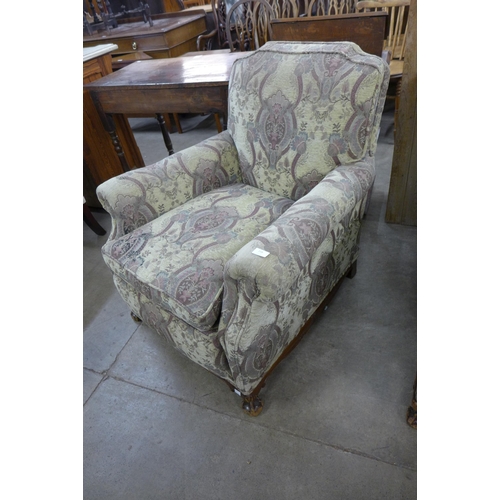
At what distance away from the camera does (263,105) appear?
120cm

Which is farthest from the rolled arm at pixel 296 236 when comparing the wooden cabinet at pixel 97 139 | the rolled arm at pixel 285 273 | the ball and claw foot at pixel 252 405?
the wooden cabinet at pixel 97 139

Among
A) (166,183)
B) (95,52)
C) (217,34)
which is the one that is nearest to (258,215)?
(166,183)

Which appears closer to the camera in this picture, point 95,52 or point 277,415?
point 277,415

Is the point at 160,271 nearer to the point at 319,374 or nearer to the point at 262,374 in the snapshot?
the point at 262,374

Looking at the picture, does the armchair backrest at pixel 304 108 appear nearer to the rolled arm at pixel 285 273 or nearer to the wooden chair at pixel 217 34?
the rolled arm at pixel 285 273

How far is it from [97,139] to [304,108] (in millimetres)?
1495

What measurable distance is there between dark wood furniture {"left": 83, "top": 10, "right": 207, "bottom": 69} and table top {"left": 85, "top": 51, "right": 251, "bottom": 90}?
1.22 meters

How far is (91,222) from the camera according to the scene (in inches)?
79.8

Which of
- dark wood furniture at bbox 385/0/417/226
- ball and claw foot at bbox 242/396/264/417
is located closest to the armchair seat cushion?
ball and claw foot at bbox 242/396/264/417

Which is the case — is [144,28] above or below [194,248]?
above

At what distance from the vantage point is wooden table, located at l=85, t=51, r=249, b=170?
1.53m

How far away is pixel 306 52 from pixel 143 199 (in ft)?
2.43

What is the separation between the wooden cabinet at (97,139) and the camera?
1938 millimetres

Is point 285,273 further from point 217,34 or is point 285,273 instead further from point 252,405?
point 217,34
